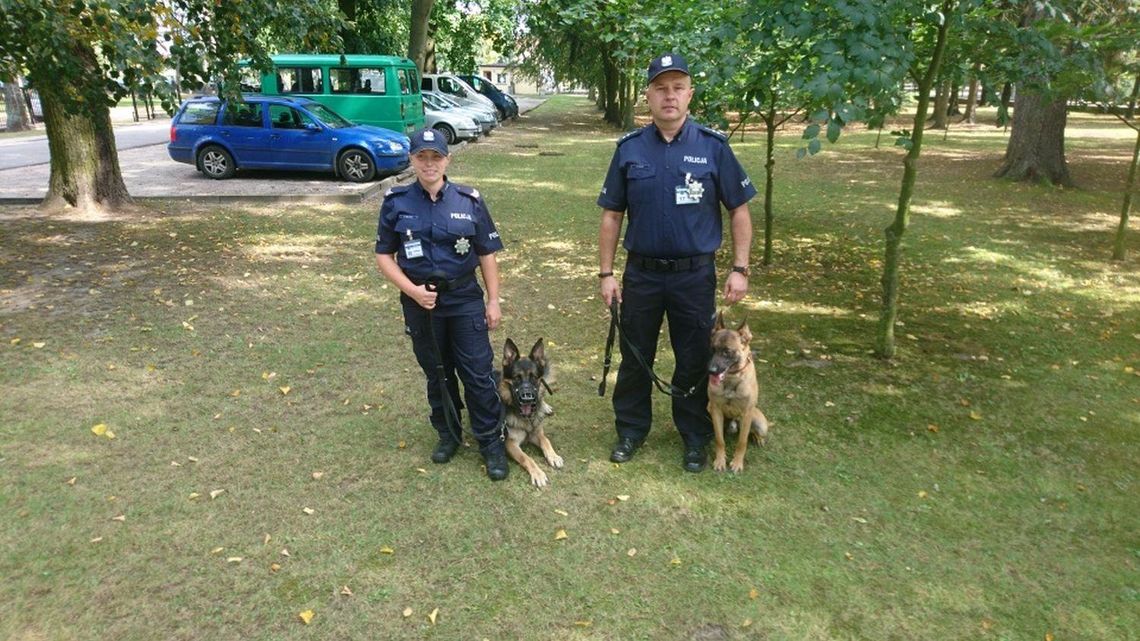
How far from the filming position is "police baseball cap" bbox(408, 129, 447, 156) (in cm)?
347

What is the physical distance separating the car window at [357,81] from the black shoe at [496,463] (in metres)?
15.2

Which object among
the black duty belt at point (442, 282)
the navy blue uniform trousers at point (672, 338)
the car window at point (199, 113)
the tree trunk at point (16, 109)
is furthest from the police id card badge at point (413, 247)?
the tree trunk at point (16, 109)

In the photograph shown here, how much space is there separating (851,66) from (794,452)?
2250 mm

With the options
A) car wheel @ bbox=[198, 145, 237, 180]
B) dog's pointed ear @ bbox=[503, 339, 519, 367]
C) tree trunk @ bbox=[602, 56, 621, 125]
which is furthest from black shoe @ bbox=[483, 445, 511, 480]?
tree trunk @ bbox=[602, 56, 621, 125]

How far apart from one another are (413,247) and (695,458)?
202cm

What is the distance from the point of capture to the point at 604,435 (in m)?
4.62

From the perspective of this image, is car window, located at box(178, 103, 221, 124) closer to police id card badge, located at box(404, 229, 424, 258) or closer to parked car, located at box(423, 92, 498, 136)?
parked car, located at box(423, 92, 498, 136)

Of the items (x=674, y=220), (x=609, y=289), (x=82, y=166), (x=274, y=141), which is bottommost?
(x=609, y=289)

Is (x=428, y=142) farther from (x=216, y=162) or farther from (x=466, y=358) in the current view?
(x=216, y=162)

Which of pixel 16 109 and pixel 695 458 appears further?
pixel 16 109

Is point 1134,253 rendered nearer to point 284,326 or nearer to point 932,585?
point 932,585

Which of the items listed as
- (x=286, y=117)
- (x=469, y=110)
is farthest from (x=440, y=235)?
(x=469, y=110)

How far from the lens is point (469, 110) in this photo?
81.1 ft

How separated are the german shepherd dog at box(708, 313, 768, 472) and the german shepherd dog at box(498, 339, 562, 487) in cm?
95
